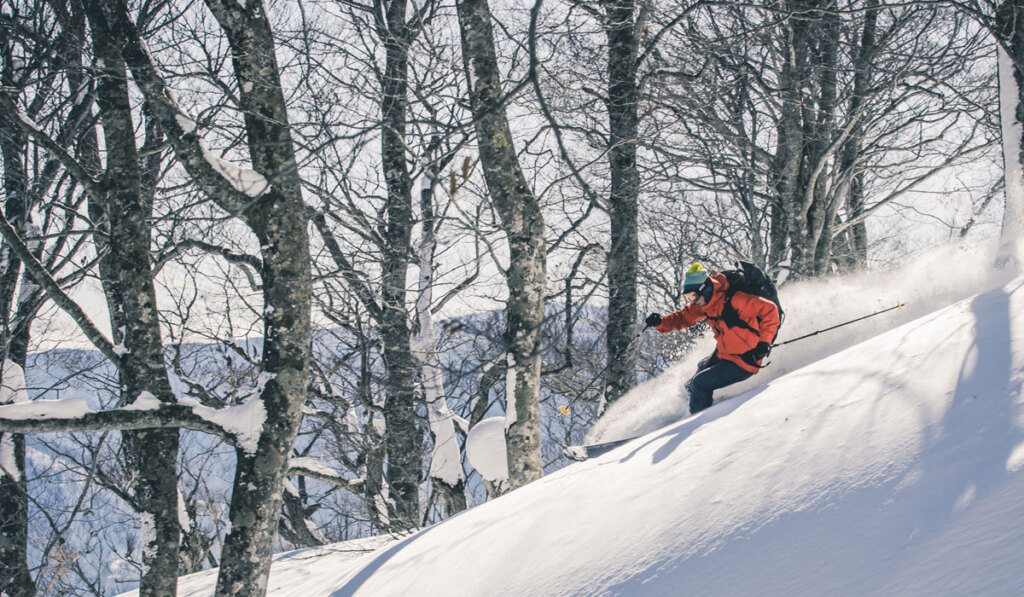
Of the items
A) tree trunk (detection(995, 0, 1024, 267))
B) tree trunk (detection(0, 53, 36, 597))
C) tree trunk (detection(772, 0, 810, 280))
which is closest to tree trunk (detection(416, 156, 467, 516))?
tree trunk (detection(0, 53, 36, 597))

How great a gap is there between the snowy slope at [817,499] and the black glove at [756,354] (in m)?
1.32

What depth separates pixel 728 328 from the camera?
568 cm

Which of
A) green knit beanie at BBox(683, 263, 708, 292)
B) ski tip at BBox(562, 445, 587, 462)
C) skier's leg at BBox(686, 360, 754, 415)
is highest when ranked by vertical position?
green knit beanie at BBox(683, 263, 708, 292)

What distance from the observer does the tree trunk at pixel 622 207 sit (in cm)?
A: 888

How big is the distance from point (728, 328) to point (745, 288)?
0.38 metres

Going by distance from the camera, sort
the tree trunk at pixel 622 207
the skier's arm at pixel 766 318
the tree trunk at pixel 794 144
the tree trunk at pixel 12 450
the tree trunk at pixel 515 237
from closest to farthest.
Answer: the skier's arm at pixel 766 318, the tree trunk at pixel 515 237, the tree trunk at pixel 12 450, the tree trunk at pixel 622 207, the tree trunk at pixel 794 144

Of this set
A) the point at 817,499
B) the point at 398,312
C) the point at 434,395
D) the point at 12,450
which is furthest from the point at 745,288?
the point at 12,450

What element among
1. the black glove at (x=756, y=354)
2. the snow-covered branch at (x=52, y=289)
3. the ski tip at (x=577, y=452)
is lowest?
the ski tip at (x=577, y=452)

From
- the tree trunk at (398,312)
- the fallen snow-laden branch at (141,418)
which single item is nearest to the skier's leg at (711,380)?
the fallen snow-laden branch at (141,418)

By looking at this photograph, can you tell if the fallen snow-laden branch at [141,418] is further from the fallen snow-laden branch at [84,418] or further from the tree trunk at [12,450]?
the tree trunk at [12,450]

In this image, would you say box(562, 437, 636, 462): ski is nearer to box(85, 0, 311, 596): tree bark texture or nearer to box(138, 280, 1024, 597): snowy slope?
box(138, 280, 1024, 597): snowy slope

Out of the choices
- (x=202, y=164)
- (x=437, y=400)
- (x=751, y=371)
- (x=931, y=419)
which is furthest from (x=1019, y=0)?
(x=437, y=400)

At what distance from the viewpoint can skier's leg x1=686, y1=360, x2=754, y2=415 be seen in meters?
5.73

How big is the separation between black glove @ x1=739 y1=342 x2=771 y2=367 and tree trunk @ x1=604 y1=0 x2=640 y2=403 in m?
3.08
